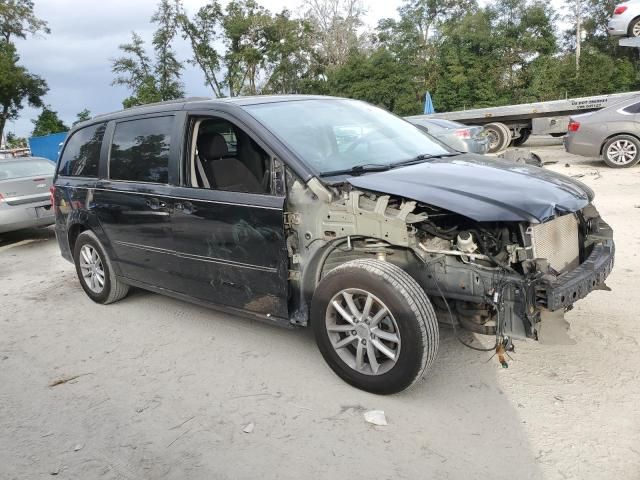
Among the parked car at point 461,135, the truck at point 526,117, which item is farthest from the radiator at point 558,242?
the truck at point 526,117

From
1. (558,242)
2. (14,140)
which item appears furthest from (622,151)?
(14,140)

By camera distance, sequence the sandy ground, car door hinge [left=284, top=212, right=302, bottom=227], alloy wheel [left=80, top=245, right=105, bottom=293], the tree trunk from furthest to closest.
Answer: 1. the tree trunk
2. alloy wheel [left=80, top=245, right=105, bottom=293]
3. car door hinge [left=284, top=212, right=302, bottom=227]
4. the sandy ground

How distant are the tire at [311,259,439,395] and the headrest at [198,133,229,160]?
162cm

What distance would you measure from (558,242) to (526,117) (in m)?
13.8

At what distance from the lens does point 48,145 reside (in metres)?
23.3

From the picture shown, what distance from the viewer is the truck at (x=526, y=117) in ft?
47.4

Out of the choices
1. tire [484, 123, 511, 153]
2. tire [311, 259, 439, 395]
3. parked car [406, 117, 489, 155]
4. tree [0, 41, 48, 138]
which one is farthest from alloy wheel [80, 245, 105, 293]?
tree [0, 41, 48, 138]

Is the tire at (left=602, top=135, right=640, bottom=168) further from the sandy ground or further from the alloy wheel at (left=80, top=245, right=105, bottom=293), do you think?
the alloy wheel at (left=80, top=245, right=105, bottom=293)

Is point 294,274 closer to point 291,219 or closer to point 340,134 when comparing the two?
point 291,219

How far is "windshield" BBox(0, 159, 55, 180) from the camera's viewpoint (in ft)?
29.9

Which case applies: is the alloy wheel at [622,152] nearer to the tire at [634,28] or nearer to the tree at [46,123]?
the tire at [634,28]


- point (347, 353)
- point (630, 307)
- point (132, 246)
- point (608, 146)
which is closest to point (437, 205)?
point (347, 353)

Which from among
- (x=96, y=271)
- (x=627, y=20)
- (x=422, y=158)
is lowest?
(x=96, y=271)

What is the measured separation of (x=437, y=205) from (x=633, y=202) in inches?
254
